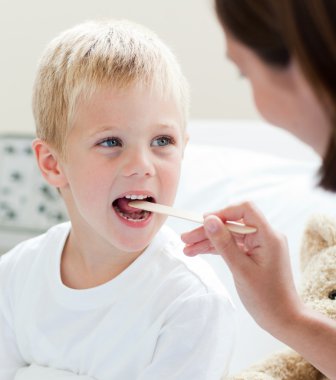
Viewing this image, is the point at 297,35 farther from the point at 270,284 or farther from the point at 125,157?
the point at 125,157

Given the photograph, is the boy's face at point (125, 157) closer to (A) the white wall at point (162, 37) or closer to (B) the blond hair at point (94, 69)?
(B) the blond hair at point (94, 69)

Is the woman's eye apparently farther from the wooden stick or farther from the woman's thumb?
the woman's thumb

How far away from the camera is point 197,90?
2.27m

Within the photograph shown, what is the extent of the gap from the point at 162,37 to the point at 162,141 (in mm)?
1223

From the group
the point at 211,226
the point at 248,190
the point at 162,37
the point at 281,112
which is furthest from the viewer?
the point at 162,37

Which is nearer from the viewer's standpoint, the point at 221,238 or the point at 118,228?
the point at 221,238

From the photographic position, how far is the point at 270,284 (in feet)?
2.91

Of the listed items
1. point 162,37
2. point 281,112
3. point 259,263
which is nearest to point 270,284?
point 259,263

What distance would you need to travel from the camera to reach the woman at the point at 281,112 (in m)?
0.63

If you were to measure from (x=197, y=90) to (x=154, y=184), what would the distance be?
4.14 ft

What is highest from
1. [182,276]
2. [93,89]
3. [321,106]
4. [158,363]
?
[321,106]

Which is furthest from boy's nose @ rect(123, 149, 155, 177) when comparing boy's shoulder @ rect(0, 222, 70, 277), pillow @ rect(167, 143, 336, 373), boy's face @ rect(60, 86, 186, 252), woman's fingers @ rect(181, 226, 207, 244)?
pillow @ rect(167, 143, 336, 373)

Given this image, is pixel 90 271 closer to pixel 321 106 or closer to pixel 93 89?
pixel 93 89

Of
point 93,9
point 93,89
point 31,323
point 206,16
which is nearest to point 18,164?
point 93,9
